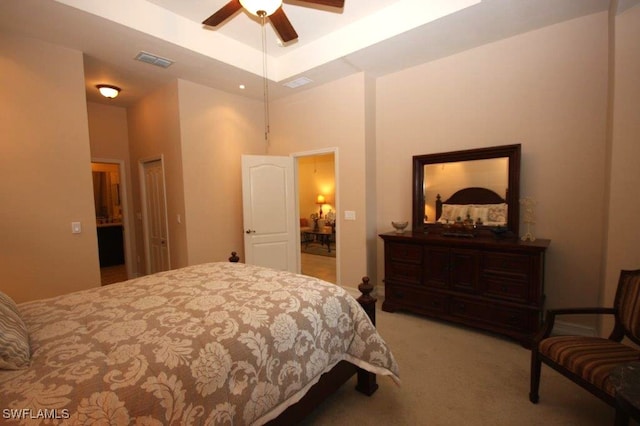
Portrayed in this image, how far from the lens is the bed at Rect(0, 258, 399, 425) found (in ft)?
3.26

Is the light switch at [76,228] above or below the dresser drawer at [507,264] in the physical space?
above

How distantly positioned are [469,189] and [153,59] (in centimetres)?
382

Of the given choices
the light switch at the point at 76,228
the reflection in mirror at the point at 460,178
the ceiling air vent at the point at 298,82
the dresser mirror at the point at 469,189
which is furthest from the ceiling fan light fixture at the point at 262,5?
the light switch at the point at 76,228

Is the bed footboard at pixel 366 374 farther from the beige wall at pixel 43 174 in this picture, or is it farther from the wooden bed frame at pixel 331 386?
the beige wall at pixel 43 174

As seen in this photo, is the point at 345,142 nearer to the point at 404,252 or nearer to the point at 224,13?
the point at 404,252

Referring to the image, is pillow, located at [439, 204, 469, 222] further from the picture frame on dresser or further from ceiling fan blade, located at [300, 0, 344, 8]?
ceiling fan blade, located at [300, 0, 344, 8]

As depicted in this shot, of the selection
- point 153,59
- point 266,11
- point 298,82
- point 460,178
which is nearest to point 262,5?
point 266,11

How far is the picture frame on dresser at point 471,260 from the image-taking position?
8.59 feet

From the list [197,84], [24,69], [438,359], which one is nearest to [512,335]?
[438,359]

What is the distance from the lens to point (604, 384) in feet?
4.99

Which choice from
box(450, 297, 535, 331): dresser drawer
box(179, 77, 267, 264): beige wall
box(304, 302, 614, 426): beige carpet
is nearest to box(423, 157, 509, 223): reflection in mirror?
box(450, 297, 535, 331): dresser drawer

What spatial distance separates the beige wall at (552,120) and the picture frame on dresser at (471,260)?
0.73 ft

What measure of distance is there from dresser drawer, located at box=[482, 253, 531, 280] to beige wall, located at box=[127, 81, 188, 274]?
3.60 m

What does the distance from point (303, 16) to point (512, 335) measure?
377 centimetres
